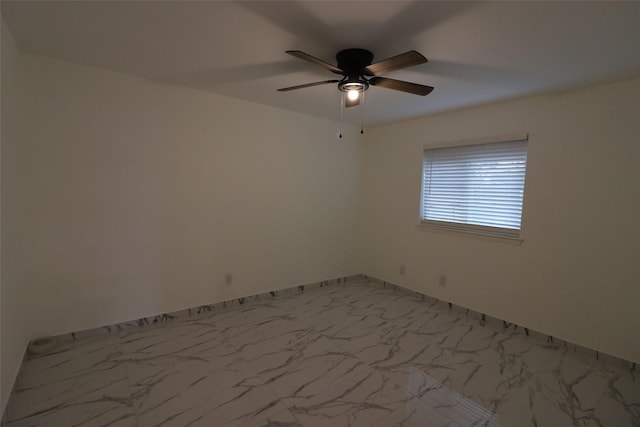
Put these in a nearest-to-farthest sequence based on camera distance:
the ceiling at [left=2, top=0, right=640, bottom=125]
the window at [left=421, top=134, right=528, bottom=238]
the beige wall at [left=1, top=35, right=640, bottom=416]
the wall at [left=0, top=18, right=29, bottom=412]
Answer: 1. the ceiling at [left=2, top=0, right=640, bottom=125]
2. the wall at [left=0, top=18, right=29, bottom=412]
3. the beige wall at [left=1, top=35, right=640, bottom=416]
4. the window at [left=421, top=134, right=528, bottom=238]

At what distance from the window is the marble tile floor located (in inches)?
44.0

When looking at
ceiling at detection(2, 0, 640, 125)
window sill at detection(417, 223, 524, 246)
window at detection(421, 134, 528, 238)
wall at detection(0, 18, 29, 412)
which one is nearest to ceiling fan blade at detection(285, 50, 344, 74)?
ceiling at detection(2, 0, 640, 125)

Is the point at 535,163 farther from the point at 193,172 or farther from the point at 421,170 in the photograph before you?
the point at 193,172

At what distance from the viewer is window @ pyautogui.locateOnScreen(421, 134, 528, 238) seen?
305 cm

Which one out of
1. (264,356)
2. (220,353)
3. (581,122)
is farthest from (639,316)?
(220,353)

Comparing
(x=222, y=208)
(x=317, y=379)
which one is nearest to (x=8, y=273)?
(x=222, y=208)

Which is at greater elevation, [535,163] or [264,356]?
[535,163]

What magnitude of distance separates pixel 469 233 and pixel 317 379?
229 centimetres

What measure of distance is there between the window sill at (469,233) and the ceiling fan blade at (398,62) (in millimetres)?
2178

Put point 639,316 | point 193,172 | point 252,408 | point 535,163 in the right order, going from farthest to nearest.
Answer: point 193,172, point 535,163, point 639,316, point 252,408

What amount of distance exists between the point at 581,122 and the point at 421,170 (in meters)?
1.60

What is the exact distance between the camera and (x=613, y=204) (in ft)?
8.07

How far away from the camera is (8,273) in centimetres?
195

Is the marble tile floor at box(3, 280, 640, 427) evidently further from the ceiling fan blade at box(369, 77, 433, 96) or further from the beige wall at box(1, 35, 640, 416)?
the ceiling fan blade at box(369, 77, 433, 96)
